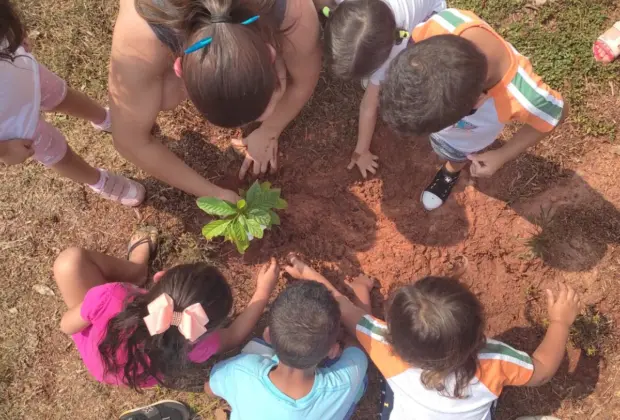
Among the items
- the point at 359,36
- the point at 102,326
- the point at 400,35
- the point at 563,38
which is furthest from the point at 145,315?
the point at 563,38

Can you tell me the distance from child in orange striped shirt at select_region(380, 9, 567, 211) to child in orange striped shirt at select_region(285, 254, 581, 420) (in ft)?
Answer: 2.50

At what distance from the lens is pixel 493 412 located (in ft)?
8.75

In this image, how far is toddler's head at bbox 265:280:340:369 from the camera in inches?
85.0

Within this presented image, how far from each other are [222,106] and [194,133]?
5.00 ft

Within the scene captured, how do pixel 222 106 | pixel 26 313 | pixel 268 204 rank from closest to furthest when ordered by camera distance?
pixel 222 106 → pixel 268 204 → pixel 26 313

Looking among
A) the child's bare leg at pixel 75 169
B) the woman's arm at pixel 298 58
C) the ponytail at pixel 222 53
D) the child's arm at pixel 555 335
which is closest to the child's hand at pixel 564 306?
the child's arm at pixel 555 335

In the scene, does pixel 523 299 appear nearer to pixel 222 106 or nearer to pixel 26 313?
pixel 222 106

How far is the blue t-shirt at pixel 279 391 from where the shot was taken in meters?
2.32

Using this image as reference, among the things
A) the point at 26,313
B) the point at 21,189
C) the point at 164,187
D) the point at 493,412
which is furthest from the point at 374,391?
the point at 21,189

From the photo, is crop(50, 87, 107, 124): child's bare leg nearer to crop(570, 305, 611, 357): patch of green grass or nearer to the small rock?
the small rock

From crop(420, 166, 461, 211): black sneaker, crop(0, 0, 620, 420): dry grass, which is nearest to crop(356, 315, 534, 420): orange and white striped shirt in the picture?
crop(0, 0, 620, 420): dry grass

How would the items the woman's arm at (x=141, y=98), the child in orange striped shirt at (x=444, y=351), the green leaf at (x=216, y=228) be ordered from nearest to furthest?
the woman's arm at (x=141, y=98)
the child in orange striped shirt at (x=444, y=351)
the green leaf at (x=216, y=228)

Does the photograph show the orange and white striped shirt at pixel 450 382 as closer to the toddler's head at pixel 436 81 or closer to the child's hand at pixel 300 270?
the child's hand at pixel 300 270

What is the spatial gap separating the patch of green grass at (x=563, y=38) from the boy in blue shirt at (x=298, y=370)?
6.91 ft
